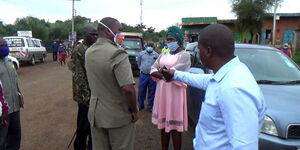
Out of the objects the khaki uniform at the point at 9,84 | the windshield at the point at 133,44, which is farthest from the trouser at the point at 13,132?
the windshield at the point at 133,44

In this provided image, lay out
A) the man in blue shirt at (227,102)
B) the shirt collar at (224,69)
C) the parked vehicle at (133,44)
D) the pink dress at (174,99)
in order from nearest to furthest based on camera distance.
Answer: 1. the man in blue shirt at (227,102)
2. the shirt collar at (224,69)
3. the pink dress at (174,99)
4. the parked vehicle at (133,44)

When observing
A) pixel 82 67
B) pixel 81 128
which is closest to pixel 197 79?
pixel 82 67

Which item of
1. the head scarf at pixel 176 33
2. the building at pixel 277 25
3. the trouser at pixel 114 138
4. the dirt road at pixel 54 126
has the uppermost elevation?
the building at pixel 277 25

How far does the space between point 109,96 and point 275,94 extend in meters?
2.22

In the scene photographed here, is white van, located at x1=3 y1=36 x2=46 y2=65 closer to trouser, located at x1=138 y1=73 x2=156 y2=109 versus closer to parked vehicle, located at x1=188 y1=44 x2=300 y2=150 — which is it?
trouser, located at x1=138 y1=73 x2=156 y2=109

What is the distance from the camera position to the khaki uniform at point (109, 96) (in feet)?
10.4

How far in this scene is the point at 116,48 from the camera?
3.23m

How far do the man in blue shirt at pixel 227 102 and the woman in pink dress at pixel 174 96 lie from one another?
2.58 m

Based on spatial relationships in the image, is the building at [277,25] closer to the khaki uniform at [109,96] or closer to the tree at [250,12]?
the tree at [250,12]

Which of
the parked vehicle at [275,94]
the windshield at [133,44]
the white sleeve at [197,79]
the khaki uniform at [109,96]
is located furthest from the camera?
the windshield at [133,44]

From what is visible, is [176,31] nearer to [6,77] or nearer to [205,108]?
[6,77]

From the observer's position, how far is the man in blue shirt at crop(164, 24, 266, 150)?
5.65 ft

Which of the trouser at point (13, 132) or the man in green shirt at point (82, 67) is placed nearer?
the trouser at point (13, 132)

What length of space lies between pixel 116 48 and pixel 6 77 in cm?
184
